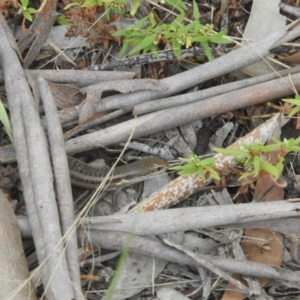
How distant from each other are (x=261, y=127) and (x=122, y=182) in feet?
2.98

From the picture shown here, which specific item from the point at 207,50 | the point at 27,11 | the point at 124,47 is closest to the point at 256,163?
the point at 207,50

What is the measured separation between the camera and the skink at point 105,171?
361 cm

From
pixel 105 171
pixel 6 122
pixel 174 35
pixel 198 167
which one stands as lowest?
pixel 105 171

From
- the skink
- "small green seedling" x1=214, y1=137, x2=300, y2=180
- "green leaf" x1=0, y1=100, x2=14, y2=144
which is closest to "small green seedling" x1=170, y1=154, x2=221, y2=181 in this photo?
"small green seedling" x1=214, y1=137, x2=300, y2=180

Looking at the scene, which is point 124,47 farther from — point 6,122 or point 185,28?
point 6,122

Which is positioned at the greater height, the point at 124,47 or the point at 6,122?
the point at 124,47

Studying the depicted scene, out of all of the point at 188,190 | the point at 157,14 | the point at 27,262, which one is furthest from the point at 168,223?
the point at 157,14

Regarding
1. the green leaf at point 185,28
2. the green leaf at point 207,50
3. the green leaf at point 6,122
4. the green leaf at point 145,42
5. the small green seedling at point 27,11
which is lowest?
the green leaf at point 6,122

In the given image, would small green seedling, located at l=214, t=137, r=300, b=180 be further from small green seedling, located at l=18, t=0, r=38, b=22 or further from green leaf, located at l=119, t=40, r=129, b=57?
small green seedling, located at l=18, t=0, r=38, b=22

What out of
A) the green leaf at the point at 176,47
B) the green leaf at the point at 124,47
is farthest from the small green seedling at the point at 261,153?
the green leaf at the point at 124,47

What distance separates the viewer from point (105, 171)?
3734 mm

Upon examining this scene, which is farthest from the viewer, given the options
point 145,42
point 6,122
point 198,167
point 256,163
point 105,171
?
point 105,171

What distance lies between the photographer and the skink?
361 cm

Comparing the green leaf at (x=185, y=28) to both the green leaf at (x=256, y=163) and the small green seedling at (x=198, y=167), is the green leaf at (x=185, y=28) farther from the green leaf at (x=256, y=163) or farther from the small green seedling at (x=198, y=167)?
the green leaf at (x=256, y=163)
